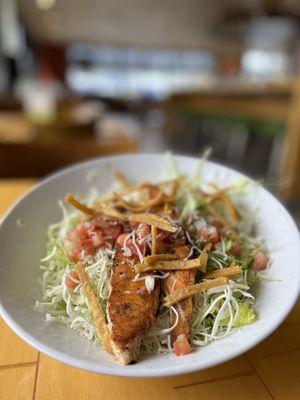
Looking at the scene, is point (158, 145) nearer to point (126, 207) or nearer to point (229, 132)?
point (229, 132)

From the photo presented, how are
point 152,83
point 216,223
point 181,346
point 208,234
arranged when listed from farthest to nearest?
point 152,83
point 216,223
point 208,234
point 181,346

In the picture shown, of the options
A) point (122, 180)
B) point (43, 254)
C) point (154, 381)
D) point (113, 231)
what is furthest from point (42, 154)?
point (154, 381)

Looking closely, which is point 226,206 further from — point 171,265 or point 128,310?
point 128,310

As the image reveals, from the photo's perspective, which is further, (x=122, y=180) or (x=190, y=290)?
(x=122, y=180)

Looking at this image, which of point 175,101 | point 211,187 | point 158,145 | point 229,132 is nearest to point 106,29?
point 158,145

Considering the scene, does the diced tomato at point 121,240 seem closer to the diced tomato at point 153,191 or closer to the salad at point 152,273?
the salad at point 152,273

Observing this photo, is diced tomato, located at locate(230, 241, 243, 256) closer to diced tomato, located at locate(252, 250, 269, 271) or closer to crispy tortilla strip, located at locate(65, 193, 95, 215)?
diced tomato, located at locate(252, 250, 269, 271)

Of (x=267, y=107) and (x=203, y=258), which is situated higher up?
(x=203, y=258)
